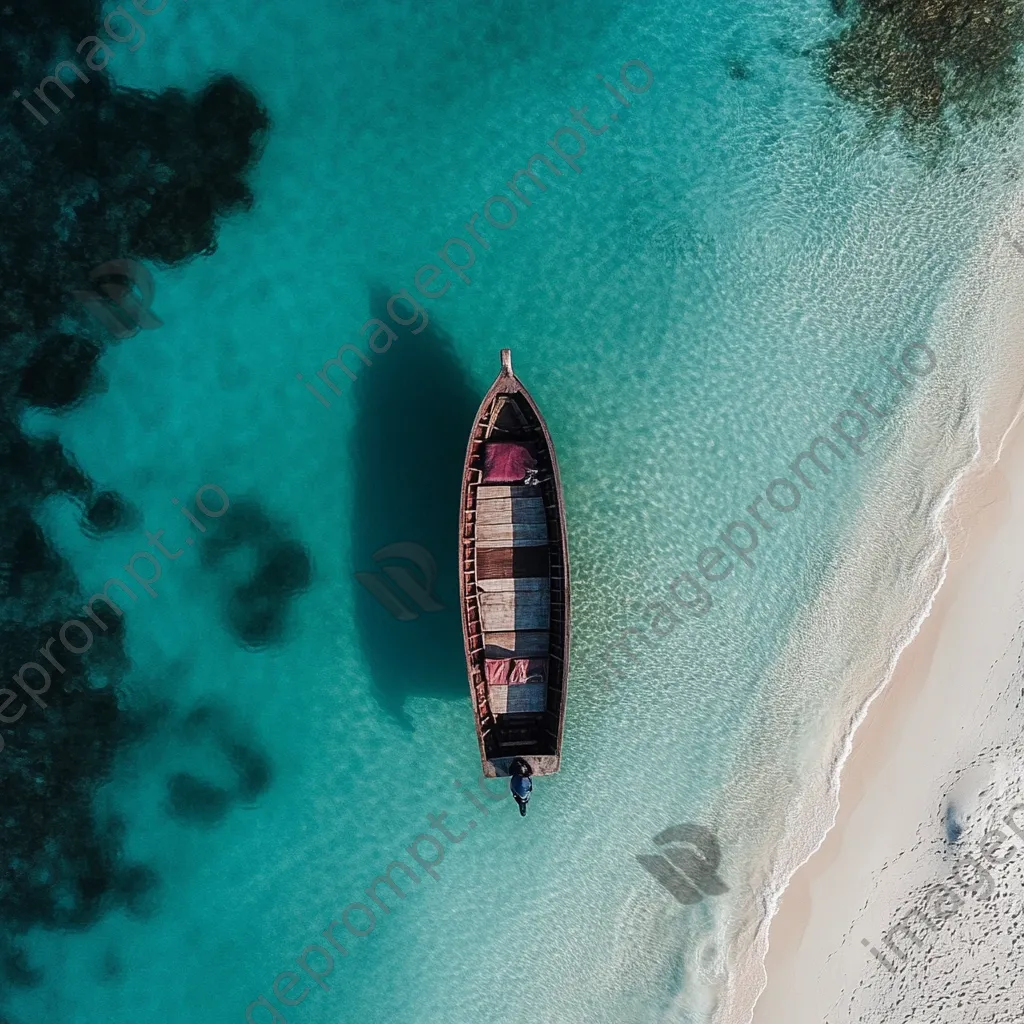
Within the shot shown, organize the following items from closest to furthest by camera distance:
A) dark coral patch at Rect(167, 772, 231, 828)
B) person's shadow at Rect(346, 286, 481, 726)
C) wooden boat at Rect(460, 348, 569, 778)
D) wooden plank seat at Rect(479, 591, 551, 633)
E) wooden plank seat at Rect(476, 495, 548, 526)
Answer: wooden boat at Rect(460, 348, 569, 778) → wooden plank seat at Rect(476, 495, 548, 526) → wooden plank seat at Rect(479, 591, 551, 633) → person's shadow at Rect(346, 286, 481, 726) → dark coral patch at Rect(167, 772, 231, 828)

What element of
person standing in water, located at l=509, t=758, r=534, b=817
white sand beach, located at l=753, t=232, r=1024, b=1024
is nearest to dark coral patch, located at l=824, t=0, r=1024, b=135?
white sand beach, located at l=753, t=232, r=1024, b=1024

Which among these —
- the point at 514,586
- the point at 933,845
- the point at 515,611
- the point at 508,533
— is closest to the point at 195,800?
the point at 515,611

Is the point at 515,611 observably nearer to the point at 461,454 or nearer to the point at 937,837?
the point at 461,454

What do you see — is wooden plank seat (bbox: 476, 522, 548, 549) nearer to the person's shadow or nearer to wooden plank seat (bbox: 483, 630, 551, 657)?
the person's shadow

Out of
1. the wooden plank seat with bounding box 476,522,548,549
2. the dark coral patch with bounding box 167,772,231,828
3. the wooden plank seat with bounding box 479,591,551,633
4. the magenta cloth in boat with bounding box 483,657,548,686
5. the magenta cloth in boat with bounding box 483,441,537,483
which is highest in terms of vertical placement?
the magenta cloth in boat with bounding box 483,441,537,483

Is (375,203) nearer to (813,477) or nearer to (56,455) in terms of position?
(56,455)
